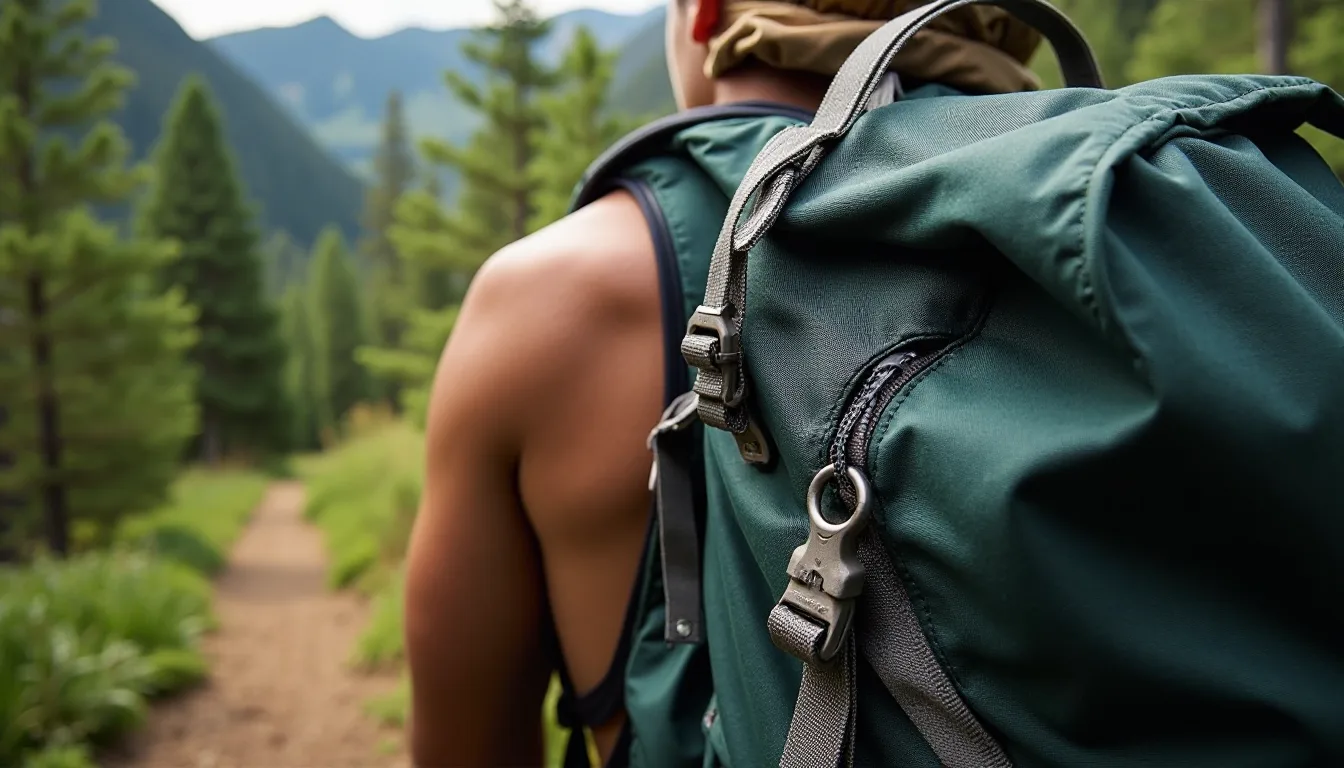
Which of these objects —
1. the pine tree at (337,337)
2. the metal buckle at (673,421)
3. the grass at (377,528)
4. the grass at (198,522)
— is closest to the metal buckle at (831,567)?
the metal buckle at (673,421)

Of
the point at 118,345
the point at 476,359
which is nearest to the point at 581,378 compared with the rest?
the point at 476,359

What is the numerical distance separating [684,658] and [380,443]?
17.7m

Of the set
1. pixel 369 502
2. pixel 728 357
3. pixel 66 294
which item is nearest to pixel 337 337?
pixel 369 502

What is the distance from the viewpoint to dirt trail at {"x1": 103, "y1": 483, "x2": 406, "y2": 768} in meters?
5.74

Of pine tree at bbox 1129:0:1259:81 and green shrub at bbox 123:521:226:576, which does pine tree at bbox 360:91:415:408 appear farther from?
pine tree at bbox 1129:0:1259:81

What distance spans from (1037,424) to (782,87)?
28.3 inches

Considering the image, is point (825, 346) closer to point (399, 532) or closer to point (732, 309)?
point (732, 309)

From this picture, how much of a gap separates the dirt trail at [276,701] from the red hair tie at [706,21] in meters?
5.39

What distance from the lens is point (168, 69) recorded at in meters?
79.2

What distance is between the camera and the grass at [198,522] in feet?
43.0

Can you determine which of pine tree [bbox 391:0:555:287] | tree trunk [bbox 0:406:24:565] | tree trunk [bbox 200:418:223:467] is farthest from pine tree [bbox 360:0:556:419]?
tree trunk [bbox 200:418:223:467]

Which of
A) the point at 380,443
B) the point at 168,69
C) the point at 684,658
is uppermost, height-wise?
the point at 168,69

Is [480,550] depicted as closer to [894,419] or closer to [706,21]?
[894,419]

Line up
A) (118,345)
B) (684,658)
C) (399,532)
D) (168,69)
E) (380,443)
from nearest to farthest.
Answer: (684,658)
(399,532)
(118,345)
(380,443)
(168,69)
